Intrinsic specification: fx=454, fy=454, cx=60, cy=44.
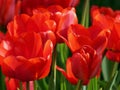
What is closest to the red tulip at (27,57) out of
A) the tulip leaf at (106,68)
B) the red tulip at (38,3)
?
the red tulip at (38,3)

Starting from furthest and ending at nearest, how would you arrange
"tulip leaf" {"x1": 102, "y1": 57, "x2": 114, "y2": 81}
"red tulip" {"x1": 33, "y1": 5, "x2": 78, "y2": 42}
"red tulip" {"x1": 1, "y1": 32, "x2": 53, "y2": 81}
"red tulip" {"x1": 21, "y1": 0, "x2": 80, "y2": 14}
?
1. "tulip leaf" {"x1": 102, "y1": 57, "x2": 114, "y2": 81}
2. "red tulip" {"x1": 21, "y1": 0, "x2": 80, "y2": 14}
3. "red tulip" {"x1": 33, "y1": 5, "x2": 78, "y2": 42}
4. "red tulip" {"x1": 1, "y1": 32, "x2": 53, "y2": 81}

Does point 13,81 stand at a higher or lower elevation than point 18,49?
lower

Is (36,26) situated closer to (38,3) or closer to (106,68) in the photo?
(38,3)

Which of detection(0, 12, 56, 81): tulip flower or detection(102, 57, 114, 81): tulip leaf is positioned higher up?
detection(0, 12, 56, 81): tulip flower

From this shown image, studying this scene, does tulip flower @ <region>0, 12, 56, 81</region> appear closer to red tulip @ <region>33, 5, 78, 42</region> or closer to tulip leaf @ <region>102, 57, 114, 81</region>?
red tulip @ <region>33, 5, 78, 42</region>

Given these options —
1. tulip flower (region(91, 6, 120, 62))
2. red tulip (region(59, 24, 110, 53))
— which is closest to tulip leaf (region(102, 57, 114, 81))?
tulip flower (region(91, 6, 120, 62))

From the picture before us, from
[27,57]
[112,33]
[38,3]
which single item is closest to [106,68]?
[38,3]

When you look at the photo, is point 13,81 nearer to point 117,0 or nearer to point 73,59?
point 73,59

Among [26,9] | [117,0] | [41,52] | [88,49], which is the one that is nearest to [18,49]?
[41,52]
